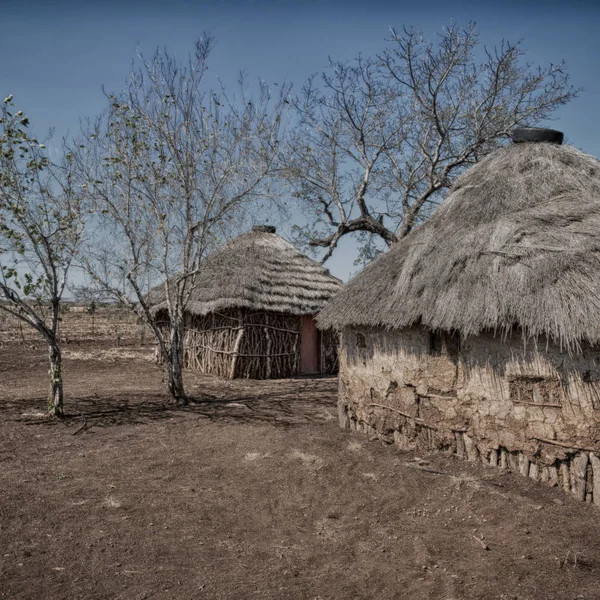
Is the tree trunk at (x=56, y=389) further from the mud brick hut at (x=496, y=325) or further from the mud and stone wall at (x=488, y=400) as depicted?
the mud and stone wall at (x=488, y=400)

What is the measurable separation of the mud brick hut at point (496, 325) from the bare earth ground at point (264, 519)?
1.37 ft

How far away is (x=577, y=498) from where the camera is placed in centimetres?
521

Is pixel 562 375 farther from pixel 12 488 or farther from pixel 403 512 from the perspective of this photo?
pixel 12 488

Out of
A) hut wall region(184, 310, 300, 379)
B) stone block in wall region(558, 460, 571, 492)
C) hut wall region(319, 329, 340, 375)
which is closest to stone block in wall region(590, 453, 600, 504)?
stone block in wall region(558, 460, 571, 492)

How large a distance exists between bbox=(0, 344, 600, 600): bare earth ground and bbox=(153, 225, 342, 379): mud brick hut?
16.3 ft

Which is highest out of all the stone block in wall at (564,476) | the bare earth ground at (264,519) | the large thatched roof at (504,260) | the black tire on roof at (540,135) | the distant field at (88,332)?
the black tire on roof at (540,135)

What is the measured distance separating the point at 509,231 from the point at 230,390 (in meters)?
7.02

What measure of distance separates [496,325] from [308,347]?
9330 millimetres

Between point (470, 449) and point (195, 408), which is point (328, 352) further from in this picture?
point (470, 449)

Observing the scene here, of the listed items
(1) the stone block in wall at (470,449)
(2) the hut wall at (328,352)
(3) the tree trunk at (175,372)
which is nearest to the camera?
(1) the stone block in wall at (470,449)

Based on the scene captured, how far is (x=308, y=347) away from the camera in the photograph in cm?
1462

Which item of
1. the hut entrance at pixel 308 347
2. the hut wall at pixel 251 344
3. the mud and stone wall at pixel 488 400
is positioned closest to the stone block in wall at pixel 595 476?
the mud and stone wall at pixel 488 400

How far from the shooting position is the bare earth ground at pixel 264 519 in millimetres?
3762

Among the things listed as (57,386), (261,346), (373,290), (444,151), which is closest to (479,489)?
(373,290)
